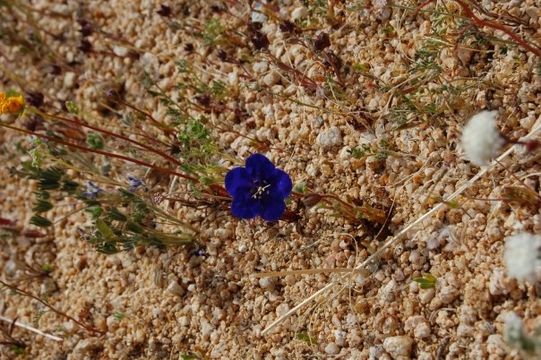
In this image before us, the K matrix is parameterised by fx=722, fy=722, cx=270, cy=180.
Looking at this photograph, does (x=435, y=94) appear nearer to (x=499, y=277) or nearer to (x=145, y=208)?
(x=499, y=277)

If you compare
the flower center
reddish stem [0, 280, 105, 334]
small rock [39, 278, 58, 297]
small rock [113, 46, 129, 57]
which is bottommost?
reddish stem [0, 280, 105, 334]

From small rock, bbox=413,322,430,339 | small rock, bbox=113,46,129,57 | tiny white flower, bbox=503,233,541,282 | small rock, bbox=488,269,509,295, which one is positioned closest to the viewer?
tiny white flower, bbox=503,233,541,282

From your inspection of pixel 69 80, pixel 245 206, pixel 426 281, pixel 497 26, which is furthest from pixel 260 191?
pixel 69 80

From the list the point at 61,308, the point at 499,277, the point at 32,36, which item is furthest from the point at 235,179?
the point at 32,36

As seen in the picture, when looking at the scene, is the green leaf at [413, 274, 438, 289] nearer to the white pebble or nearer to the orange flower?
the white pebble

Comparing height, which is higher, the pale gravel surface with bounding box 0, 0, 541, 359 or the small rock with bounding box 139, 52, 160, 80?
the small rock with bounding box 139, 52, 160, 80

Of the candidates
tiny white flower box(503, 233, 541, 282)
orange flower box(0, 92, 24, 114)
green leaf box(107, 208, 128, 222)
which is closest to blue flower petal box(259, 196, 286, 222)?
green leaf box(107, 208, 128, 222)
